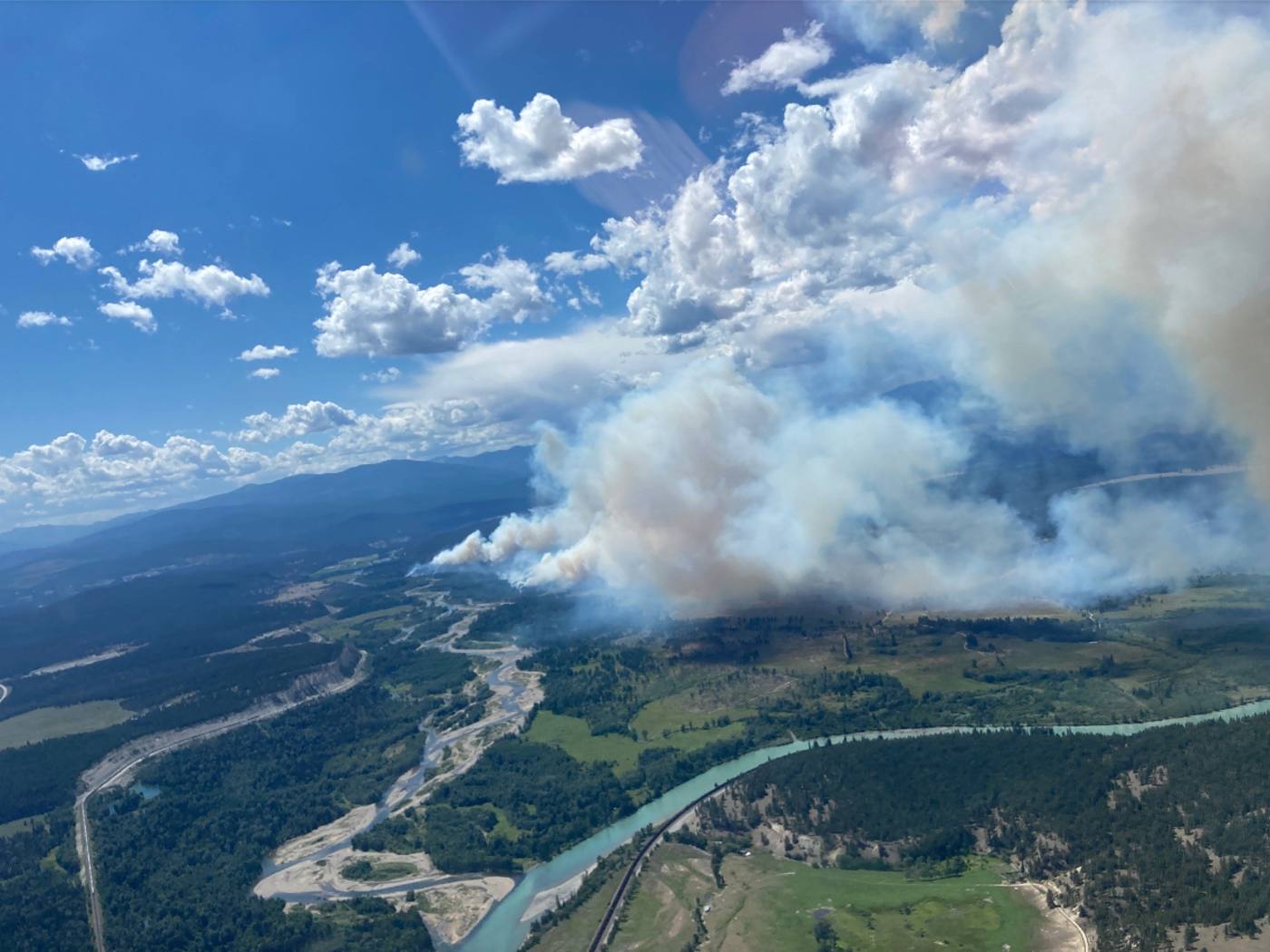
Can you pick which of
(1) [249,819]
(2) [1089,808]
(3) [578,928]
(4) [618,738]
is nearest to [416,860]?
(3) [578,928]

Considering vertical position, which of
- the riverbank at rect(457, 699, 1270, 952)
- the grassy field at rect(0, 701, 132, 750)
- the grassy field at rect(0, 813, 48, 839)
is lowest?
the riverbank at rect(457, 699, 1270, 952)

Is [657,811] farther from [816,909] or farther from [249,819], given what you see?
[249,819]

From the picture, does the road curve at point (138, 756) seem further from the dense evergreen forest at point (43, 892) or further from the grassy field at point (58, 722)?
the grassy field at point (58, 722)

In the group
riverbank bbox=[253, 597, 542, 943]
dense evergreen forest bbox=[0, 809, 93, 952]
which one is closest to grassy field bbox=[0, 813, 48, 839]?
dense evergreen forest bbox=[0, 809, 93, 952]

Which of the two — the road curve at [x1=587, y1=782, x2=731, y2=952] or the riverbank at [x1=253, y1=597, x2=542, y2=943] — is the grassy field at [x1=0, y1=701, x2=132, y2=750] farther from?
the road curve at [x1=587, y1=782, x2=731, y2=952]

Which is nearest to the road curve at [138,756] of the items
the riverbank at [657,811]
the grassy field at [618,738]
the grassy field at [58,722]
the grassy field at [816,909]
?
the grassy field at [58,722]

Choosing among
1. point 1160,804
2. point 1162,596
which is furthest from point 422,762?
point 1162,596
